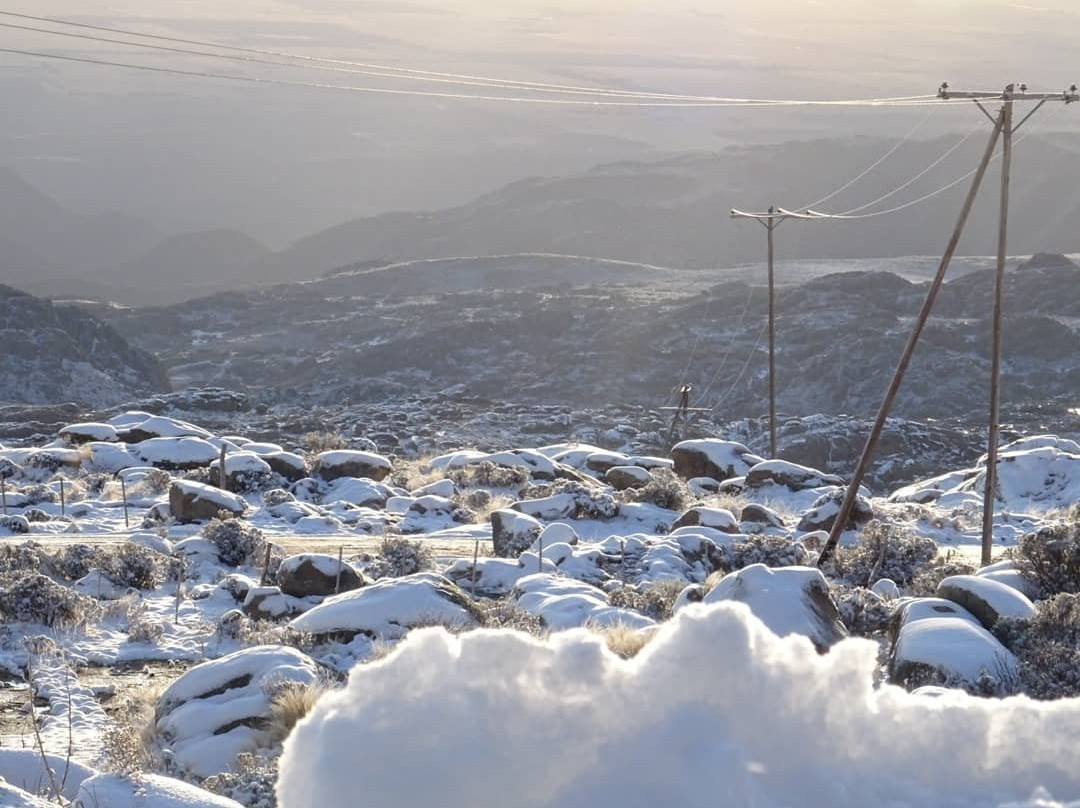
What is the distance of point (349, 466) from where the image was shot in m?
28.0

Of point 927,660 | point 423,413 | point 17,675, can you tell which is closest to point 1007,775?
point 927,660

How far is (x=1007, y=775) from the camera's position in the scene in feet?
7.36

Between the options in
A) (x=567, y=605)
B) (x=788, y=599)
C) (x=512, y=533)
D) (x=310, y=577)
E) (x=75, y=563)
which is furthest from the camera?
(x=512, y=533)

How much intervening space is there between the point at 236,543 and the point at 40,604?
466 centimetres

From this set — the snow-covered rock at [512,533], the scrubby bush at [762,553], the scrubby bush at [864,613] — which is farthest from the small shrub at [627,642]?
the snow-covered rock at [512,533]

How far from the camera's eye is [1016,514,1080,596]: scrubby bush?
13.9 m

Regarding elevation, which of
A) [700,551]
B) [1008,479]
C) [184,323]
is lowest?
[184,323]

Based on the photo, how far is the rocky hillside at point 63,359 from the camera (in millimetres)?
85625

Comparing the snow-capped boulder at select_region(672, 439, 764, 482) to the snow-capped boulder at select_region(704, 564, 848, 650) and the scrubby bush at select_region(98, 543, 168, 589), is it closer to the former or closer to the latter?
the scrubby bush at select_region(98, 543, 168, 589)

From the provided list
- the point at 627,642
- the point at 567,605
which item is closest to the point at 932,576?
the point at 567,605

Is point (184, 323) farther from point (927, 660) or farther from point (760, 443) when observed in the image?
point (927, 660)

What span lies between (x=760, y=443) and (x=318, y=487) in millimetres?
36398

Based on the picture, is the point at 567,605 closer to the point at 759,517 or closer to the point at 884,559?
the point at 884,559

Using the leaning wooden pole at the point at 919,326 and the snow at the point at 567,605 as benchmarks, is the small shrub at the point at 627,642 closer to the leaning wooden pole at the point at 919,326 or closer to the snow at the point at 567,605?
the snow at the point at 567,605
